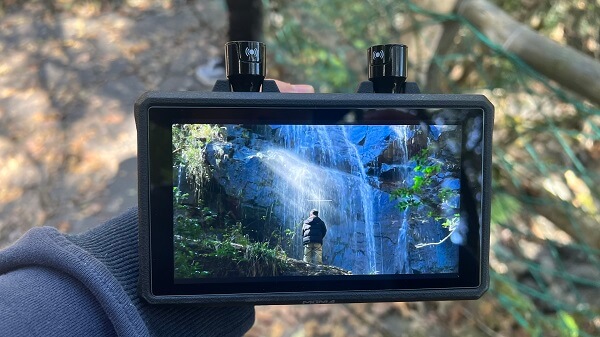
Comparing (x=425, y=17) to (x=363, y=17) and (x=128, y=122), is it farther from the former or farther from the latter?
(x=128, y=122)

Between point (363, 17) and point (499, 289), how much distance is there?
0.99 meters

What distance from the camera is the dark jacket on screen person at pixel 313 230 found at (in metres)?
0.80

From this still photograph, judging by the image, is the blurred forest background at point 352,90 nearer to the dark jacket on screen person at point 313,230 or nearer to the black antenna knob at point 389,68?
the black antenna knob at point 389,68

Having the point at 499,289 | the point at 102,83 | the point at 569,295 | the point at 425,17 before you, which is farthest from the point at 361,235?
the point at 102,83

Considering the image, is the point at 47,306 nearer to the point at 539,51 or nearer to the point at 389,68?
the point at 389,68

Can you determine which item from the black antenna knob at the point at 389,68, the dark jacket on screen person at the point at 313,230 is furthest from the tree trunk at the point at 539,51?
the dark jacket on screen person at the point at 313,230

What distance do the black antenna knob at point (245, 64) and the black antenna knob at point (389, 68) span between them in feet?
0.51

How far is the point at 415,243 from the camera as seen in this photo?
2.65 feet

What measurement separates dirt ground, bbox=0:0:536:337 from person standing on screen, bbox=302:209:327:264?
3.42ft

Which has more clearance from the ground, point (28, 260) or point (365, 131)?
point (365, 131)

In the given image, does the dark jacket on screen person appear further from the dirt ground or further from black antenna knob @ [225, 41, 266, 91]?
the dirt ground

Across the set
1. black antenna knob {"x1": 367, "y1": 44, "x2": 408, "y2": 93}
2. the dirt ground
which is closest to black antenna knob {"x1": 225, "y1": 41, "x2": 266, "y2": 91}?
black antenna knob {"x1": 367, "y1": 44, "x2": 408, "y2": 93}

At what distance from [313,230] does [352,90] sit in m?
1.26

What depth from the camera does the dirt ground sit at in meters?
1.88
